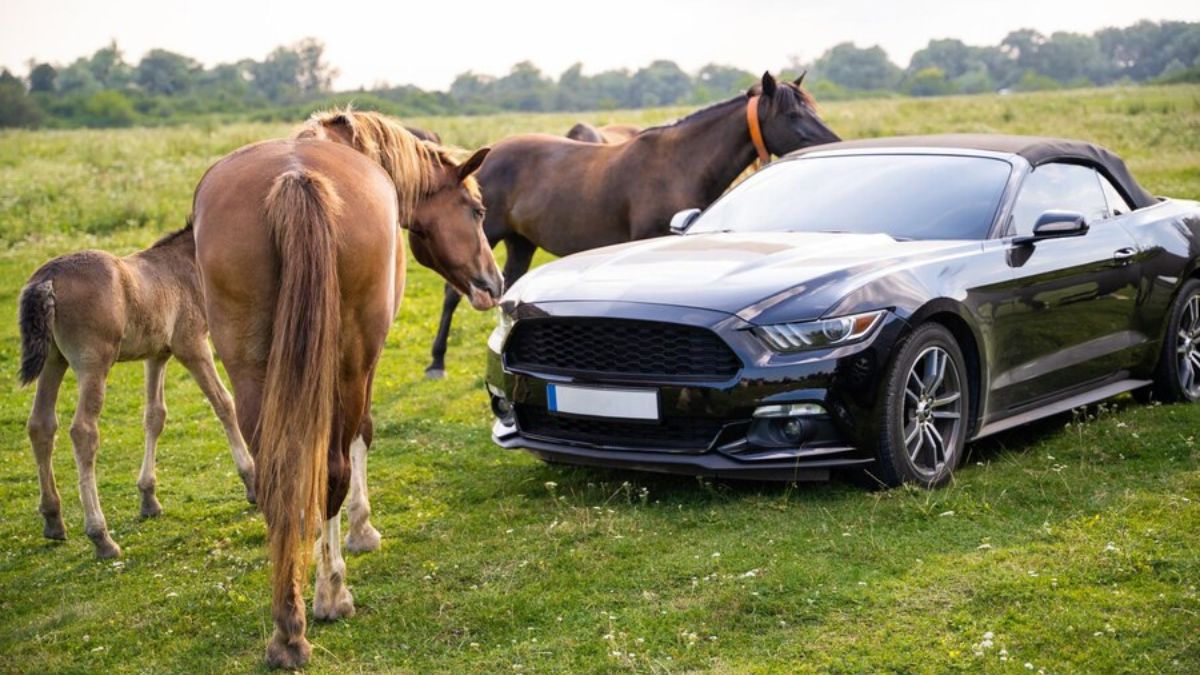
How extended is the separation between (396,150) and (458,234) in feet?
1.95

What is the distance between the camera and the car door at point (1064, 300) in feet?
21.2

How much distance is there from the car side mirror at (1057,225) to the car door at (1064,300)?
14cm

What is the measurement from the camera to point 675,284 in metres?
5.95

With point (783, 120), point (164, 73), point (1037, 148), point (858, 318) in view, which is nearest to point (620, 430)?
point (858, 318)

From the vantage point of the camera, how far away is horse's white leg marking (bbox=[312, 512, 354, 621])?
496 centimetres

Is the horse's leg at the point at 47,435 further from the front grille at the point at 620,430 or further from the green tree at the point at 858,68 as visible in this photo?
the green tree at the point at 858,68

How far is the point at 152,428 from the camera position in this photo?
7.05 meters

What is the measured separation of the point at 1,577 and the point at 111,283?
1.51m

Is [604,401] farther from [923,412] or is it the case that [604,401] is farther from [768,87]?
[768,87]

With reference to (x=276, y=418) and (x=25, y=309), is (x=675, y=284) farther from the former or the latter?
(x=25, y=309)

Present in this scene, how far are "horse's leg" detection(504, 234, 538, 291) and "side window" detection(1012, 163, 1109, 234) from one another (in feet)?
17.6

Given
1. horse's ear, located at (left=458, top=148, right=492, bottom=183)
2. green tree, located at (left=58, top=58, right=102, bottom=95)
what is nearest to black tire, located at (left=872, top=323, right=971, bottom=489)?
horse's ear, located at (left=458, top=148, right=492, bottom=183)

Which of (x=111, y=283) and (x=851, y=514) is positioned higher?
(x=111, y=283)

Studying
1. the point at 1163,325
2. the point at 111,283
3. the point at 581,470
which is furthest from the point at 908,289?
the point at 111,283
